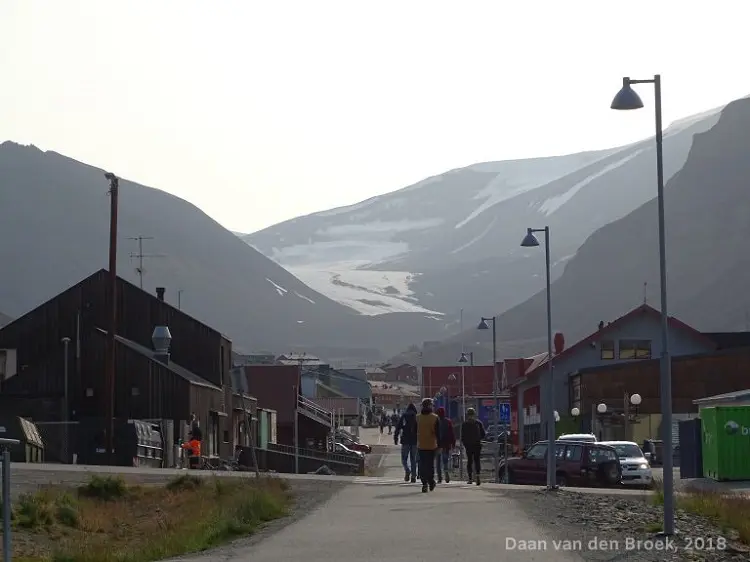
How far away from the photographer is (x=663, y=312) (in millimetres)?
20797

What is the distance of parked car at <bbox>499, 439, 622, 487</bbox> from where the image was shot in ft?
121

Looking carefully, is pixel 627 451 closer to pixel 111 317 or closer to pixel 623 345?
pixel 111 317

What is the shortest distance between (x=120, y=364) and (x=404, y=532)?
40.2m

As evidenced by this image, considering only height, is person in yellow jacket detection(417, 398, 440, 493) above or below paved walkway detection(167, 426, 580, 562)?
above

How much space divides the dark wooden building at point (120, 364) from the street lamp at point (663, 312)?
3779cm

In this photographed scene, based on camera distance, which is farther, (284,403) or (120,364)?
(284,403)

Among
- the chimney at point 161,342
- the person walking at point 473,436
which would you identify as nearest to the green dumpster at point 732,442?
the person walking at point 473,436

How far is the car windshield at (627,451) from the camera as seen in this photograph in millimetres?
40188

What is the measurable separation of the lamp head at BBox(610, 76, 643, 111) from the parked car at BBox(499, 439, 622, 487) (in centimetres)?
1721

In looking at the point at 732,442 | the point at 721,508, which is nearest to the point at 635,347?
the point at 732,442

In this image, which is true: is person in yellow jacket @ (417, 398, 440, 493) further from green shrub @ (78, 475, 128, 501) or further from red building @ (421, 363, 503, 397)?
red building @ (421, 363, 503, 397)

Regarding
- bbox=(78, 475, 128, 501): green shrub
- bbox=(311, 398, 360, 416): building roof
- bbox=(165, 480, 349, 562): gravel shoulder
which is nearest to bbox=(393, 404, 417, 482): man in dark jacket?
bbox=(165, 480, 349, 562): gravel shoulder

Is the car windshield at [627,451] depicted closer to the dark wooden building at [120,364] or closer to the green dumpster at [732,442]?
the green dumpster at [732,442]

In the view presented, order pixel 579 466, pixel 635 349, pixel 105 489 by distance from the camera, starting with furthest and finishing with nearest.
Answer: pixel 635 349 < pixel 579 466 < pixel 105 489
